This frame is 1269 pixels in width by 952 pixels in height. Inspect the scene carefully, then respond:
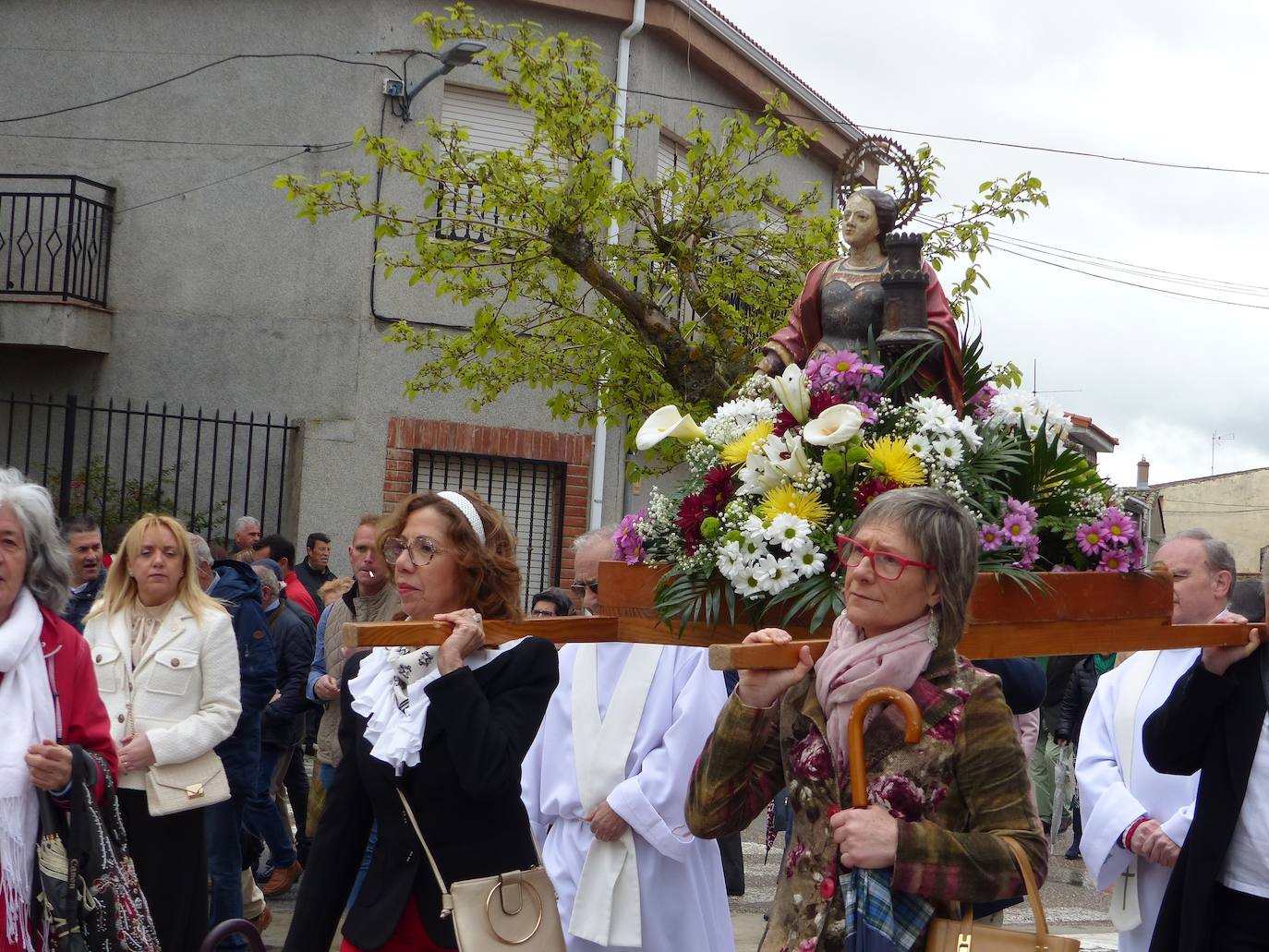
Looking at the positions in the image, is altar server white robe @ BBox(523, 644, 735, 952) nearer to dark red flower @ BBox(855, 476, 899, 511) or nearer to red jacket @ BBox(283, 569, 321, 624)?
dark red flower @ BBox(855, 476, 899, 511)

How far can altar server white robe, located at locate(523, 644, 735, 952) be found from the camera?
4.96 meters

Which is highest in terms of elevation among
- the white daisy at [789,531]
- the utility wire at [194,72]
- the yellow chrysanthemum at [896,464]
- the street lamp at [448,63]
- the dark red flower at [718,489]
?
the utility wire at [194,72]

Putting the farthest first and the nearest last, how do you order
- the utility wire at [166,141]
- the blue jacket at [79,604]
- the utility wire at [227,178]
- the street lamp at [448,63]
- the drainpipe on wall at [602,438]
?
the drainpipe on wall at [602,438]
the utility wire at [166,141]
the utility wire at [227,178]
the street lamp at [448,63]
the blue jacket at [79,604]

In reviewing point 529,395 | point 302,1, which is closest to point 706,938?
point 529,395

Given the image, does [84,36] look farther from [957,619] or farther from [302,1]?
[957,619]

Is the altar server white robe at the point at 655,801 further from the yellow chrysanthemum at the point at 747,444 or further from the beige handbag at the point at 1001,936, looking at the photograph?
the beige handbag at the point at 1001,936

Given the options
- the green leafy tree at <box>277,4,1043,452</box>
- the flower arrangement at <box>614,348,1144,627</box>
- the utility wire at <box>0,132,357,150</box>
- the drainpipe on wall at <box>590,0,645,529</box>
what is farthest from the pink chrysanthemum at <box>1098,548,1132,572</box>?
the utility wire at <box>0,132,357,150</box>

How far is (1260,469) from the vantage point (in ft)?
176

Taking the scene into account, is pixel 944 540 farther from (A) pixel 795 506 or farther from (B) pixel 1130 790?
(B) pixel 1130 790

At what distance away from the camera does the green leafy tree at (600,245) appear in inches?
437

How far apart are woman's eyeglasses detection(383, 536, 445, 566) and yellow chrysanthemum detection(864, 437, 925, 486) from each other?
124 centimetres

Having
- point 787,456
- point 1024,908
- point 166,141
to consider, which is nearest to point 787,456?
point 787,456

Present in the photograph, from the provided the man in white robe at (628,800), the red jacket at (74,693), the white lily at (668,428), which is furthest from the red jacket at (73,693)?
the white lily at (668,428)

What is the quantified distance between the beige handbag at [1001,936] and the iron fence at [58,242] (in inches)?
549
